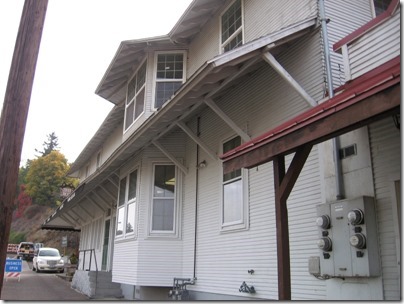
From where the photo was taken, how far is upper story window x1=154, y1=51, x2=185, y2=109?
11.9m

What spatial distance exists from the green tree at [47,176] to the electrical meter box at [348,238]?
5864 centimetres

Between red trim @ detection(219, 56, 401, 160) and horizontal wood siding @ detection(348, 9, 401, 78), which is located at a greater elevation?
horizontal wood siding @ detection(348, 9, 401, 78)

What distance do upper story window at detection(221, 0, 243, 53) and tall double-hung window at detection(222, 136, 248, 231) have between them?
2449 millimetres

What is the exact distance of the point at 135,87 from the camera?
13398mm

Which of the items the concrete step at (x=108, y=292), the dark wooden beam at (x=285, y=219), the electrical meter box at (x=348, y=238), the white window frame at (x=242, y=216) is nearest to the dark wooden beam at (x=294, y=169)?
the dark wooden beam at (x=285, y=219)

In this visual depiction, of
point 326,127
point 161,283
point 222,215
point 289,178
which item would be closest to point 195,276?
point 161,283

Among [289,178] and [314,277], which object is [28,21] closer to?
[289,178]

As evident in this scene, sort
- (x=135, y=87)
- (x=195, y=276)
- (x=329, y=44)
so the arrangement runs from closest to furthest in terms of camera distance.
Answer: (x=329, y=44) < (x=195, y=276) < (x=135, y=87)

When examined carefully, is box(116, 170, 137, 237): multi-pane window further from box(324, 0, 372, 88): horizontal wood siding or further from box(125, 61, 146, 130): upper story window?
box(324, 0, 372, 88): horizontal wood siding

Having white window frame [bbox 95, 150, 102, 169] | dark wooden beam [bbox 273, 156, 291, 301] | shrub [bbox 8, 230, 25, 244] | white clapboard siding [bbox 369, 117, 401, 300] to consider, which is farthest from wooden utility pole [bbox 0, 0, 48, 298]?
shrub [bbox 8, 230, 25, 244]

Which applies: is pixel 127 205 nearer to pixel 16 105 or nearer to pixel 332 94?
pixel 332 94

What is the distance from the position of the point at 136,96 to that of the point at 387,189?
9032 millimetres

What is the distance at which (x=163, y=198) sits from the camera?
1153 cm

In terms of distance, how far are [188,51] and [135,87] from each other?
2.16 meters
